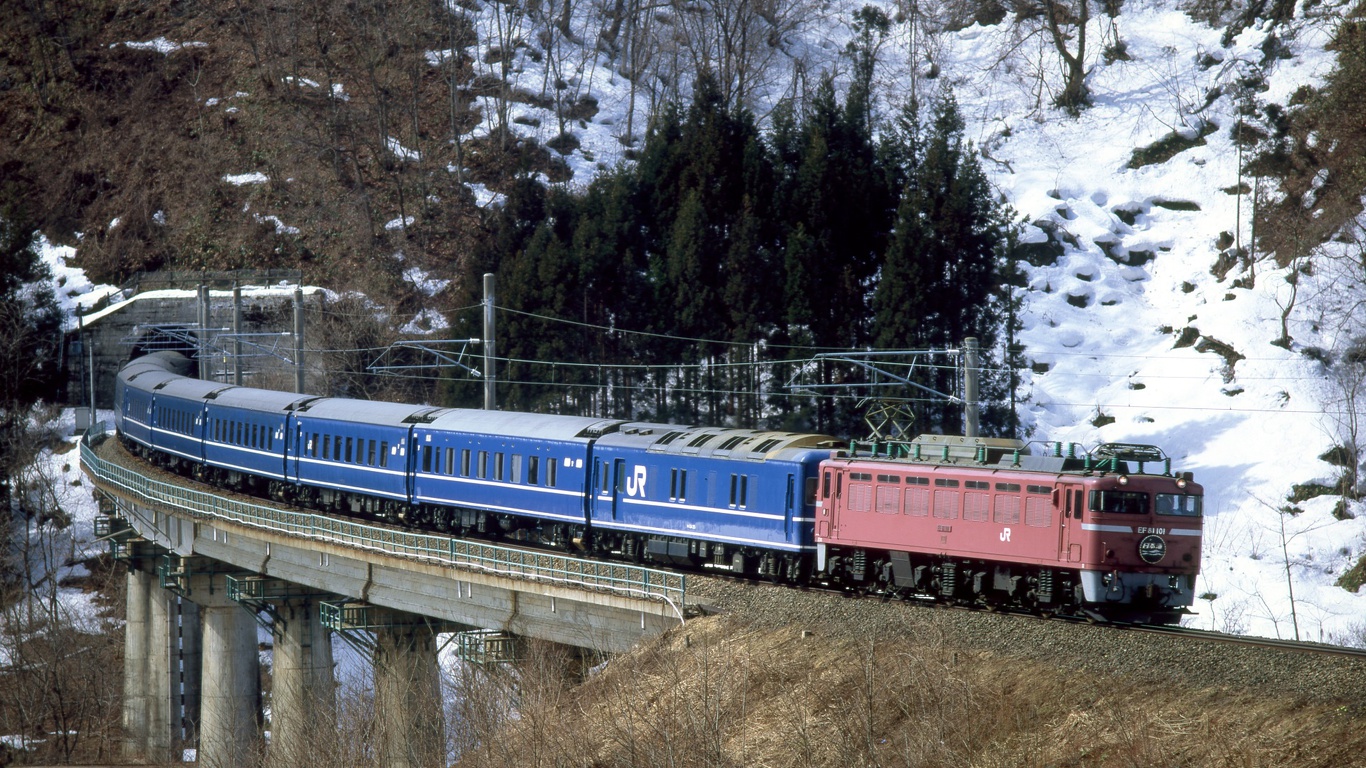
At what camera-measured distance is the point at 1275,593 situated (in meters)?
43.4

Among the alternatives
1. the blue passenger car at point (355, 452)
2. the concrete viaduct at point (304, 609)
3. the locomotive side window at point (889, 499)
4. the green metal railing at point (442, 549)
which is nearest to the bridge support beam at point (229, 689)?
the concrete viaduct at point (304, 609)

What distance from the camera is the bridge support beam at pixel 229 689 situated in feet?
126

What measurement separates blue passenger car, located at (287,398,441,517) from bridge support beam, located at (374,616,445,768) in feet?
13.5

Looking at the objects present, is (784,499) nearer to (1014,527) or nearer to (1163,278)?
(1014,527)

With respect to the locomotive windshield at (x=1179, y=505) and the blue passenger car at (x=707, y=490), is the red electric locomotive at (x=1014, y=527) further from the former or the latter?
the blue passenger car at (x=707, y=490)

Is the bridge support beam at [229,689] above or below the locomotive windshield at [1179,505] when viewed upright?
below

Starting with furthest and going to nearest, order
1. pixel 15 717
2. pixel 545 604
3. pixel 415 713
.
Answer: pixel 15 717
pixel 415 713
pixel 545 604

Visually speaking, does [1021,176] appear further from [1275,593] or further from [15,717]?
[15,717]

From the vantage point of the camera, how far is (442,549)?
98.2 ft

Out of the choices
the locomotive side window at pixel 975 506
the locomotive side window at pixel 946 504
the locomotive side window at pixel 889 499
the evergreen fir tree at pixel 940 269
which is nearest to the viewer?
the locomotive side window at pixel 975 506

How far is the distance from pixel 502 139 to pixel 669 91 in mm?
11165

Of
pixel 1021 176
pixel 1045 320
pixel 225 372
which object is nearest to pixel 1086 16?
pixel 1021 176

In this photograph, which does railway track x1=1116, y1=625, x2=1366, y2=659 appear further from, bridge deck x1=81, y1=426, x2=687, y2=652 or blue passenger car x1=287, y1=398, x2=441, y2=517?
blue passenger car x1=287, y1=398, x2=441, y2=517

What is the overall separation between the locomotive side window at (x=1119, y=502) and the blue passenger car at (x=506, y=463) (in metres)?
12.7
